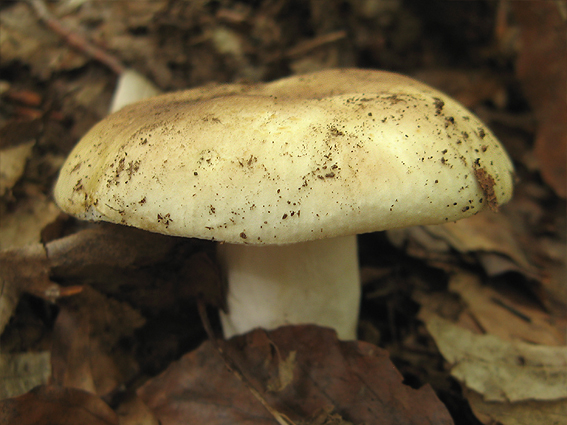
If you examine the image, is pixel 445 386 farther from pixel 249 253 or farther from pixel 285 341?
pixel 249 253

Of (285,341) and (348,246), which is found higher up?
(348,246)

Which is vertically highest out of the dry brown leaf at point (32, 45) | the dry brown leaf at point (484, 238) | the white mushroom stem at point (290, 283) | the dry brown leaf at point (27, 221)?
the dry brown leaf at point (32, 45)

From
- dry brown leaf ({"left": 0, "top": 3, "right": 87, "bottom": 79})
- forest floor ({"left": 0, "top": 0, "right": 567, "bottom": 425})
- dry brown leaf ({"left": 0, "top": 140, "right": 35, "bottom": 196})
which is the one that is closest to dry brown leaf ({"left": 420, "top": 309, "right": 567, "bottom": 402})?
forest floor ({"left": 0, "top": 0, "right": 567, "bottom": 425})

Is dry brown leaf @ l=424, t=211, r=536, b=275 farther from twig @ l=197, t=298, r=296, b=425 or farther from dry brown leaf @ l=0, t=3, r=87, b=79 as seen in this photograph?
dry brown leaf @ l=0, t=3, r=87, b=79

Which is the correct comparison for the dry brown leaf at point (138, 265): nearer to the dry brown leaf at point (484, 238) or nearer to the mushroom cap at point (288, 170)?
the mushroom cap at point (288, 170)

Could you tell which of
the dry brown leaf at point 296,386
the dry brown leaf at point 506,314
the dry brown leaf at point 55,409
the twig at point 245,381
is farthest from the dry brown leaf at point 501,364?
the dry brown leaf at point 55,409

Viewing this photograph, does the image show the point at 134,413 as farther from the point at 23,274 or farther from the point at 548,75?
the point at 548,75

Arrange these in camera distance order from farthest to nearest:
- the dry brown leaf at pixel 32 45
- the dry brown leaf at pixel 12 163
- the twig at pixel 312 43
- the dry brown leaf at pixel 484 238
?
the twig at pixel 312 43, the dry brown leaf at pixel 32 45, the dry brown leaf at pixel 484 238, the dry brown leaf at pixel 12 163

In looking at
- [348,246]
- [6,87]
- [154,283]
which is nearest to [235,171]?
[348,246]
